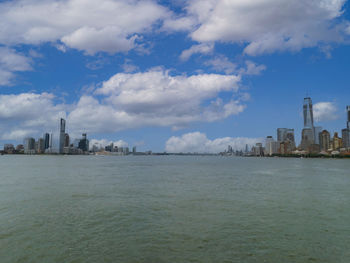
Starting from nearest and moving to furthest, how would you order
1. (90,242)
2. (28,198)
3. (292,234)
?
(90,242) → (292,234) → (28,198)

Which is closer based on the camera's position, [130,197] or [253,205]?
[253,205]

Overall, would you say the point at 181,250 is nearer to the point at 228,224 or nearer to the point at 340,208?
the point at 228,224

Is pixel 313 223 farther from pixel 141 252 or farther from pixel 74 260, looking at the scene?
pixel 74 260

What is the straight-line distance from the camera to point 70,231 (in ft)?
60.2

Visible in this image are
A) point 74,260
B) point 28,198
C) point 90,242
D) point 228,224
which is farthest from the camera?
point 28,198

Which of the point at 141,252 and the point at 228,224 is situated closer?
the point at 141,252

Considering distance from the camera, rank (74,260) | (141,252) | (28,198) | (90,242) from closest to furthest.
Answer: (74,260) → (141,252) → (90,242) → (28,198)

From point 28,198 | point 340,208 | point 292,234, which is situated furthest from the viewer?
point 28,198

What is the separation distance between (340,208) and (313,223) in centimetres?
855

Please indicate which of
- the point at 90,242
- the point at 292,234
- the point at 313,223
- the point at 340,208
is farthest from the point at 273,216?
the point at 90,242

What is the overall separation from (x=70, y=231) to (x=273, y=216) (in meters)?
16.7

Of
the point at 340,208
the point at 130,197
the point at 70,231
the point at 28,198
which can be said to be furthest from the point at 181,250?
the point at 28,198

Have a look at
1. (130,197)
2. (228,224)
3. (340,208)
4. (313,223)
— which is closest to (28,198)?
(130,197)

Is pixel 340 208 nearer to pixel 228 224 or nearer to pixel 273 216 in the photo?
pixel 273 216
